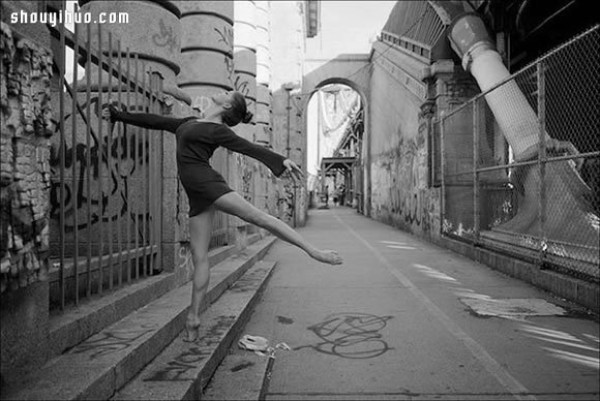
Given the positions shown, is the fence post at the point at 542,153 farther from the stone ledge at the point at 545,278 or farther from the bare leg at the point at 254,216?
the bare leg at the point at 254,216

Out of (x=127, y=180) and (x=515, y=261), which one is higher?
(x=127, y=180)

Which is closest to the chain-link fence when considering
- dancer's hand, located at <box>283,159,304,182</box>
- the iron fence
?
dancer's hand, located at <box>283,159,304,182</box>

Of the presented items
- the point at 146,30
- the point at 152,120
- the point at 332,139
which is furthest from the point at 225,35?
the point at 332,139

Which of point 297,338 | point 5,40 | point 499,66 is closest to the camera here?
point 5,40

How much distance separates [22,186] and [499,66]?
10.4 metres

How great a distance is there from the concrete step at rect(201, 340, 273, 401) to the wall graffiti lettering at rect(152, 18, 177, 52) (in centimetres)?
322

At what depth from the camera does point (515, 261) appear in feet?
25.1

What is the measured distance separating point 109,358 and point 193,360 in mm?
695

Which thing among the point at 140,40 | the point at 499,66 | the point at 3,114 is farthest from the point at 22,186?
the point at 499,66

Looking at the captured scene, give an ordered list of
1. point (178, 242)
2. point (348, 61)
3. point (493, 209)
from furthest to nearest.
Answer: point (348, 61), point (493, 209), point (178, 242)

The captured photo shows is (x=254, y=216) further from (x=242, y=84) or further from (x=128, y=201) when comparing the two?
(x=242, y=84)

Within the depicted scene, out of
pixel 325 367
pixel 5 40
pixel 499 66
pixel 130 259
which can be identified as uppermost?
pixel 499 66

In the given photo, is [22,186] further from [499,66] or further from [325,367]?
[499,66]

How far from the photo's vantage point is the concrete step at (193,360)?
2653 mm
